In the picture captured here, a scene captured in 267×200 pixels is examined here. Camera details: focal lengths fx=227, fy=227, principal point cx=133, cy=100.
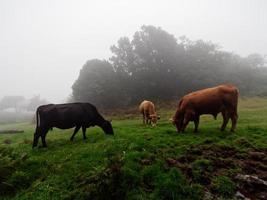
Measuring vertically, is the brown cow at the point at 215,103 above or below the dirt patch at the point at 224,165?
above

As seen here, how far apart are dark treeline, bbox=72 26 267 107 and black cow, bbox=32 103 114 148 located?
82.3ft

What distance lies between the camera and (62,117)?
1112 centimetres

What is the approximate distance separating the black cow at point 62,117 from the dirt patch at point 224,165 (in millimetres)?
5766

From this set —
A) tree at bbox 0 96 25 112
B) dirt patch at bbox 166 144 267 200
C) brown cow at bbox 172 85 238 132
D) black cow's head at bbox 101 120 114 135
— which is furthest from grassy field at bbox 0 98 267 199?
tree at bbox 0 96 25 112

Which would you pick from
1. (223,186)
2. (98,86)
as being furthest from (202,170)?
(98,86)

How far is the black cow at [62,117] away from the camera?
10.7 metres

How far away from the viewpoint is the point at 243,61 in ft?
163

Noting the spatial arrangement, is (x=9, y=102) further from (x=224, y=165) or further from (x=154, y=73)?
(x=224, y=165)

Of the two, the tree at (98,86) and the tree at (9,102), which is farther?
the tree at (9,102)

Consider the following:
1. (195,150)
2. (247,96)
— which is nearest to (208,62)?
(247,96)

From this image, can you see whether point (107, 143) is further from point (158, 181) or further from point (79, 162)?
point (158, 181)

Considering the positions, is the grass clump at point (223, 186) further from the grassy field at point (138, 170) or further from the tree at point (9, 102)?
the tree at point (9, 102)

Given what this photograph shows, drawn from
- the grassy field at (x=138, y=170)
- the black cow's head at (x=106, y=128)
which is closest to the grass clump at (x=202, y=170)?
the grassy field at (x=138, y=170)

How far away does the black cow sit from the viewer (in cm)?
1070
